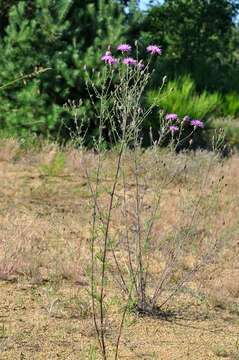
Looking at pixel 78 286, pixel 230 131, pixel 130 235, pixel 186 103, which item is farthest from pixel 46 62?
pixel 78 286

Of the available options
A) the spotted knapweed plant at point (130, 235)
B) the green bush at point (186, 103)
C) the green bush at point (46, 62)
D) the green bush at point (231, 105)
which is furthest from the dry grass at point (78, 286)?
the green bush at point (231, 105)

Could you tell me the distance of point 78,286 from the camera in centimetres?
486

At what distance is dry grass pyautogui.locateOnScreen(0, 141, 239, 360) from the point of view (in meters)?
3.93

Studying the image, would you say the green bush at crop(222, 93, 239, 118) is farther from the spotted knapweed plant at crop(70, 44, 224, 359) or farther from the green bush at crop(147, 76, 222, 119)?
the spotted knapweed plant at crop(70, 44, 224, 359)

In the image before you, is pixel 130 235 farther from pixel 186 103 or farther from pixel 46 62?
pixel 186 103

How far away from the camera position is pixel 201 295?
16.0 feet

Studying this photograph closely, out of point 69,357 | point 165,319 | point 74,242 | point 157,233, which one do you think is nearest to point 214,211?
point 157,233

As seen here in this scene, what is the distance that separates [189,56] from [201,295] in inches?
524

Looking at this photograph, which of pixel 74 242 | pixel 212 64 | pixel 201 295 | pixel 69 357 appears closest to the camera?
pixel 69 357

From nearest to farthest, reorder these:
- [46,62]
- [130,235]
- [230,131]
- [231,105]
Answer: [130,235] → [46,62] → [230,131] → [231,105]

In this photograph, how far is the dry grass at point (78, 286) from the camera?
3.93 metres

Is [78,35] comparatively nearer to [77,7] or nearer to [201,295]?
[77,7]

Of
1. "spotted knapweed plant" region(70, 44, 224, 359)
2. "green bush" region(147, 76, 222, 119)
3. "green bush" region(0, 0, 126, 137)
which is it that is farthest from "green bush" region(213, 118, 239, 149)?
"spotted knapweed plant" region(70, 44, 224, 359)

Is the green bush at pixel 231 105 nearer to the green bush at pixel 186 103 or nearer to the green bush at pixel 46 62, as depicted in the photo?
the green bush at pixel 186 103
